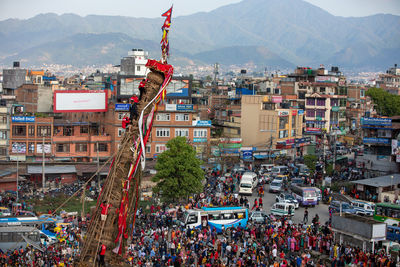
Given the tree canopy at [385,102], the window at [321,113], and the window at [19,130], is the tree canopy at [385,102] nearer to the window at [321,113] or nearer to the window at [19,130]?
the window at [321,113]

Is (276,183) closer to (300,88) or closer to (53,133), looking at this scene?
(53,133)

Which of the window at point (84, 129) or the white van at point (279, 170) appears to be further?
the window at point (84, 129)

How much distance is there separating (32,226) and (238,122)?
37777 millimetres

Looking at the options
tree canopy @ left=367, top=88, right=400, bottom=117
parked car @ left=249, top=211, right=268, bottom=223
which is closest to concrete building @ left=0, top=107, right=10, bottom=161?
parked car @ left=249, top=211, right=268, bottom=223

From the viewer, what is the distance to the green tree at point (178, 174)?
36.1 metres

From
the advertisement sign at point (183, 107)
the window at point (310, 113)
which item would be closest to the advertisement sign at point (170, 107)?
the advertisement sign at point (183, 107)

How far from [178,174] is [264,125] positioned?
2427 centimetres

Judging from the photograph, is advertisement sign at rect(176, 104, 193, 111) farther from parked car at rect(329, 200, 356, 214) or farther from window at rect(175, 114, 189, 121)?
parked car at rect(329, 200, 356, 214)

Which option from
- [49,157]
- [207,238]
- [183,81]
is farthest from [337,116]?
[207,238]

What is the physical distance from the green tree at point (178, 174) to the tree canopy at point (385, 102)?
56423 millimetres

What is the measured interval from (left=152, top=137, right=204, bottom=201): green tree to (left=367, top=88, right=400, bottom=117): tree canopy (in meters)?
56.4

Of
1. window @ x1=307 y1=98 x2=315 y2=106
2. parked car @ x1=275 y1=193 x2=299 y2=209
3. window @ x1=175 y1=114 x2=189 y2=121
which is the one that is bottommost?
parked car @ x1=275 y1=193 x2=299 y2=209

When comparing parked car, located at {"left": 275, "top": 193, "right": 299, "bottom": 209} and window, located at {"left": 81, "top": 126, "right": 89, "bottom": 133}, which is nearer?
parked car, located at {"left": 275, "top": 193, "right": 299, "bottom": 209}

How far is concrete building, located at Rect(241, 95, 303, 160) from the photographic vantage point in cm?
5838
